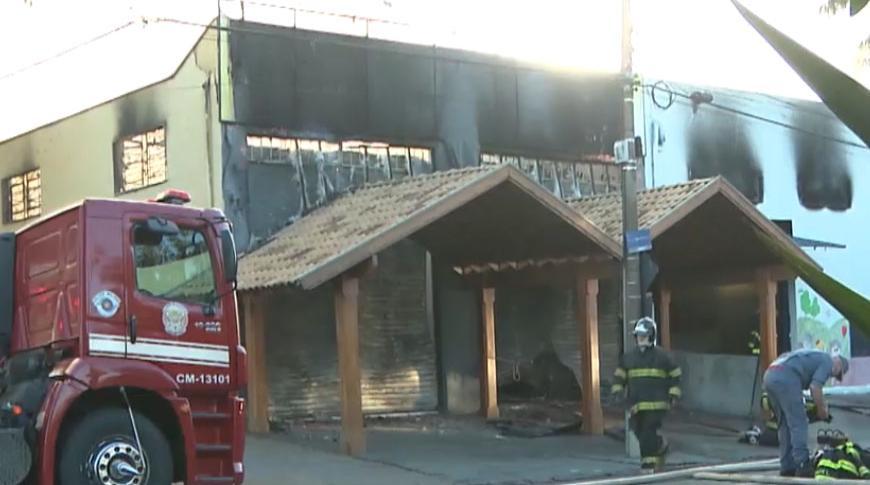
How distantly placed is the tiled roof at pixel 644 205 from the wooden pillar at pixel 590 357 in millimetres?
939

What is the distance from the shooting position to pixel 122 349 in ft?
30.3

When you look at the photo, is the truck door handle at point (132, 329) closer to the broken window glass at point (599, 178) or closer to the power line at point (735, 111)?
the broken window glass at point (599, 178)

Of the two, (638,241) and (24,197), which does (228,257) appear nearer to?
(638,241)

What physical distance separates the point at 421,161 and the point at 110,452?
34.8 feet

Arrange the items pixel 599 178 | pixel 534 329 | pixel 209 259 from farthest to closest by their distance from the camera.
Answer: pixel 599 178, pixel 534 329, pixel 209 259

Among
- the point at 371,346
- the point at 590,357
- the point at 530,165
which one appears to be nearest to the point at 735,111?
the point at 530,165

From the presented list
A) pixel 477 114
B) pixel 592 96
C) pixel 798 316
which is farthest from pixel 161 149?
pixel 798 316

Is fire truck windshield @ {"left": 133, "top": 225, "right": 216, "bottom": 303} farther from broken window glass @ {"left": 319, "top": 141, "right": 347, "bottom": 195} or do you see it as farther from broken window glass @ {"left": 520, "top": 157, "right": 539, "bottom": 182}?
broken window glass @ {"left": 520, "top": 157, "right": 539, "bottom": 182}

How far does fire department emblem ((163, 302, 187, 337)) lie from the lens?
371 inches

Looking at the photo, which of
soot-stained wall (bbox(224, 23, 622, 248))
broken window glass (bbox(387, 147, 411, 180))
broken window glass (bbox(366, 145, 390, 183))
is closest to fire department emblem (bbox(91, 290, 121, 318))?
soot-stained wall (bbox(224, 23, 622, 248))

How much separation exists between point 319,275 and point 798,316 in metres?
14.3

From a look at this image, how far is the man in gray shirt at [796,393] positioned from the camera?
1064 cm

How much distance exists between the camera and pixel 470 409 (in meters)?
19.2

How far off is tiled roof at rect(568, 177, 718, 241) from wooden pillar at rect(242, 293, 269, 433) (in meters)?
5.09
